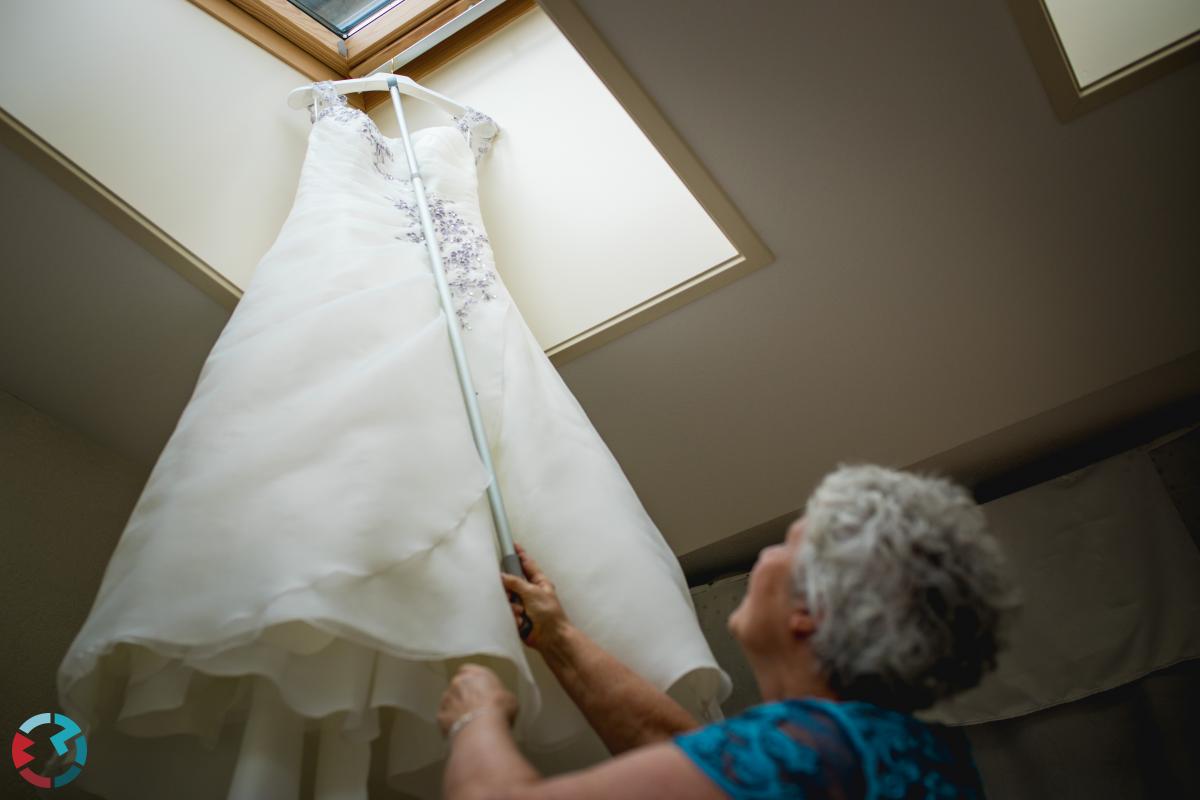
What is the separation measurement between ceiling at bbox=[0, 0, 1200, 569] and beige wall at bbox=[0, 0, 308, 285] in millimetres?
132

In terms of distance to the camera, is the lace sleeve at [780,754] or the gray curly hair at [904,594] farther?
the gray curly hair at [904,594]

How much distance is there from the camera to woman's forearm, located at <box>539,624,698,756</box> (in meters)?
1.22

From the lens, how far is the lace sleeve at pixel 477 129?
104 inches

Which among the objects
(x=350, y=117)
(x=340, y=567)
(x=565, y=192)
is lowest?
(x=340, y=567)

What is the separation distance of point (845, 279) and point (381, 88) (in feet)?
4.78

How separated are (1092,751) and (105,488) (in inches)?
118

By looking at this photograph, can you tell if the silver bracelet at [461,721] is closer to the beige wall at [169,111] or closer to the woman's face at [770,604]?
the woman's face at [770,604]

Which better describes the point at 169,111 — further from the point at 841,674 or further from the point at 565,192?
the point at 841,674

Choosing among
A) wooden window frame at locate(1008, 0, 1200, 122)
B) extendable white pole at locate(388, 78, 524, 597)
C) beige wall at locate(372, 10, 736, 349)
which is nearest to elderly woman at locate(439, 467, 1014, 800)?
extendable white pole at locate(388, 78, 524, 597)

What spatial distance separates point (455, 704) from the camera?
1073mm

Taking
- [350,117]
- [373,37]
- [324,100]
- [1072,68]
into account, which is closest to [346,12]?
[373,37]

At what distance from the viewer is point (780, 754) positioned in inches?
34.3

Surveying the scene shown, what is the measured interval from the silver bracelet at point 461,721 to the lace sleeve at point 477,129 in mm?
1946

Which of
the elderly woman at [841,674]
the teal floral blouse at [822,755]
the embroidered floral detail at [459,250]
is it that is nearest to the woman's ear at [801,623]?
the elderly woman at [841,674]
